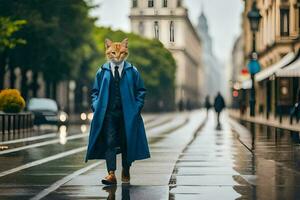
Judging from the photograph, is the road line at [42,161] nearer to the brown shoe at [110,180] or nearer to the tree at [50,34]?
the brown shoe at [110,180]

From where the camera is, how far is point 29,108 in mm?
37094

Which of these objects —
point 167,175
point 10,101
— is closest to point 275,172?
point 167,175

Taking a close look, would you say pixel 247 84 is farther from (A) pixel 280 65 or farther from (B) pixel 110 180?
(B) pixel 110 180

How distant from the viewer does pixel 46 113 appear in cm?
3641

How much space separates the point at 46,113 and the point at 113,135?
84.5 ft

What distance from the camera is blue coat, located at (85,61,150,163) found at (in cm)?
1099

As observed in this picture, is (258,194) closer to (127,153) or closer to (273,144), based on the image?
(127,153)

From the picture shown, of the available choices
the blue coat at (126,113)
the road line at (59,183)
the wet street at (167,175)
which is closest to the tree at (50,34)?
the wet street at (167,175)

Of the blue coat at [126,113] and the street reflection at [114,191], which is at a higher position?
the blue coat at [126,113]

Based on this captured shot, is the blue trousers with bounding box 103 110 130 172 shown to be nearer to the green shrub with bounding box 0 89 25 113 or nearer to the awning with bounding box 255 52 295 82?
the green shrub with bounding box 0 89 25 113

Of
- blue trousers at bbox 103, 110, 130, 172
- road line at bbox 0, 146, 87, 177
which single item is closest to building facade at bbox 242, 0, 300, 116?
road line at bbox 0, 146, 87, 177

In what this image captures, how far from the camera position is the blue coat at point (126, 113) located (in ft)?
36.1

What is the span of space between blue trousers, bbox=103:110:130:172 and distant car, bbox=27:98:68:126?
82.3 ft

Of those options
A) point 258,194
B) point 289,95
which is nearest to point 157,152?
point 258,194
